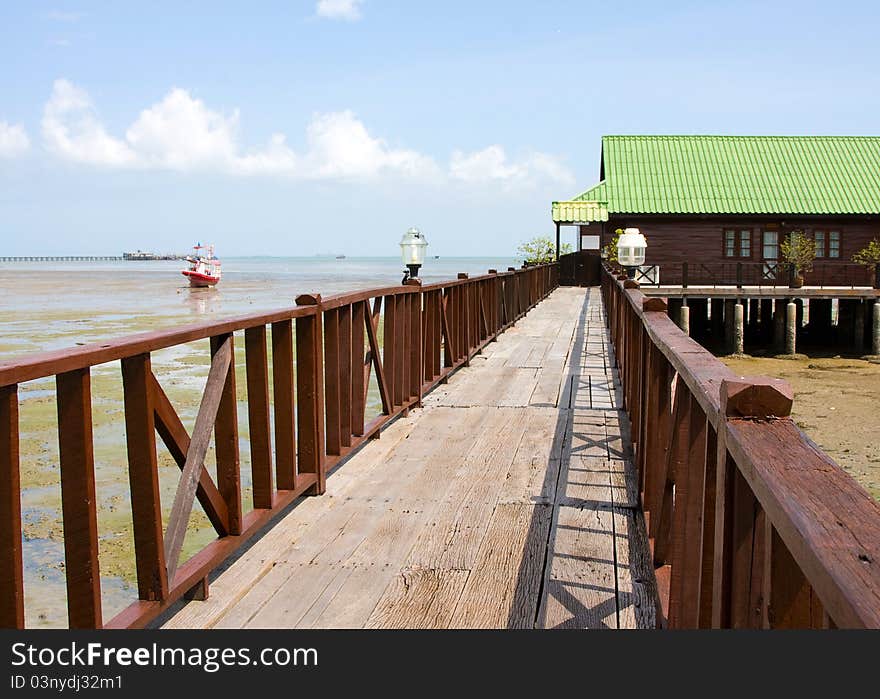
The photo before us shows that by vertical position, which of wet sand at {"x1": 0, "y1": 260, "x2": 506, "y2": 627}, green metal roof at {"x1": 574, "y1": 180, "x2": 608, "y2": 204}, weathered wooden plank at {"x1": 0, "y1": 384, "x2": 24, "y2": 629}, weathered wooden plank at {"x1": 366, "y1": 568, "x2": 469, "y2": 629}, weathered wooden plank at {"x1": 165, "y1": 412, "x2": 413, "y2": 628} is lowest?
wet sand at {"x1": 0, "y1": 260, "x2": 506, "y2": 627}

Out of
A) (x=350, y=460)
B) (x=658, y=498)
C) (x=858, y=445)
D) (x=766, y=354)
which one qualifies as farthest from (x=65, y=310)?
(x=658, y=498)

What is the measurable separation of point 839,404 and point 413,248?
400 inches

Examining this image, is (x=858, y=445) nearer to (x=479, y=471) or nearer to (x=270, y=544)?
(x=479, y=471)

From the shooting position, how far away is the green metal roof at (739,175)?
31.5 metres

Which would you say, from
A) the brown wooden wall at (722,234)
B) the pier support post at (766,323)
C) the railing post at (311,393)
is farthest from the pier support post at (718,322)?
the railing post at (311,393)

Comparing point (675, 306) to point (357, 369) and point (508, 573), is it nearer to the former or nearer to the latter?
point (357, 369)

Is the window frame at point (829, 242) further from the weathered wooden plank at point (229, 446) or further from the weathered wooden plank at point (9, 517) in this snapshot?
the weathered wooden plank at point (9, 517)

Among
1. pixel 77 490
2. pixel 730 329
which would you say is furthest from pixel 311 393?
pixel 730 329

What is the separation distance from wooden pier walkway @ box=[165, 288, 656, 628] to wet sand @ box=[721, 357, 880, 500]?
400cm

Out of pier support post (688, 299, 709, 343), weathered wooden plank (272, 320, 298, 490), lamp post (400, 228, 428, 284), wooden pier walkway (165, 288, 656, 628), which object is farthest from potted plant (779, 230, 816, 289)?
weathered wooden plank (272, 320, 298, 490)

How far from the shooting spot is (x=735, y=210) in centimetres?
3109

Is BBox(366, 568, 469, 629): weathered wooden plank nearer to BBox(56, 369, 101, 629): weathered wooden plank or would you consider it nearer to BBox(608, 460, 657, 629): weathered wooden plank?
BBox(608, 460, 657, 629): weathered wooden plank

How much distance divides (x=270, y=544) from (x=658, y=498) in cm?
167

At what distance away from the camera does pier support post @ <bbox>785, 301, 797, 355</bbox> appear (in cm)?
2466
